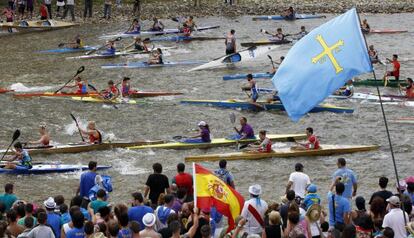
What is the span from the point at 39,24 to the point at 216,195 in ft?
120

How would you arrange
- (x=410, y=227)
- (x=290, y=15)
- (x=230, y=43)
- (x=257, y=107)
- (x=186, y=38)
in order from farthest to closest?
(x=290, y=15)
(x=186, y=38)
(x=230, y=43)
(x=257, y=107)
(x=410, y=227)

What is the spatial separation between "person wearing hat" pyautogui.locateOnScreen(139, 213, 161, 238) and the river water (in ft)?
27.6

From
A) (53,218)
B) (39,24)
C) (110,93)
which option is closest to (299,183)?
(53,218)

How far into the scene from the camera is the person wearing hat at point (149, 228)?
42.1 ft

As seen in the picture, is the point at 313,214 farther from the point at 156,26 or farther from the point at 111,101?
the point at 156,26

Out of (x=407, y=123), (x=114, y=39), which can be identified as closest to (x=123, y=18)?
(x=114, y=39)

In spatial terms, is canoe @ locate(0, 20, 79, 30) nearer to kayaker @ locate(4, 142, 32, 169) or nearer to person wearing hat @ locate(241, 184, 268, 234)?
kayaker @ locate(4, 142, 32, 169)

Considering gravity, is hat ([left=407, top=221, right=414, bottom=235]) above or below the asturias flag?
below

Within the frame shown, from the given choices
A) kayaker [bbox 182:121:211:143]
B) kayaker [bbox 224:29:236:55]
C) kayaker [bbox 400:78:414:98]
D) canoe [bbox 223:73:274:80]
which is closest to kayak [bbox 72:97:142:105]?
canoe [bbox 223:73:274:80]

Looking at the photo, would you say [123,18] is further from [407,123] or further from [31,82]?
[407,123]

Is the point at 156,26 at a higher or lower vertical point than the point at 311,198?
higher

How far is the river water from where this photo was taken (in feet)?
75.7

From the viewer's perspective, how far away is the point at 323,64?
530 inches

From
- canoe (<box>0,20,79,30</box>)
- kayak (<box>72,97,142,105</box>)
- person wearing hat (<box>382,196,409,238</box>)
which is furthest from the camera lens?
canoe (<box>0,20,79,30</box>)
